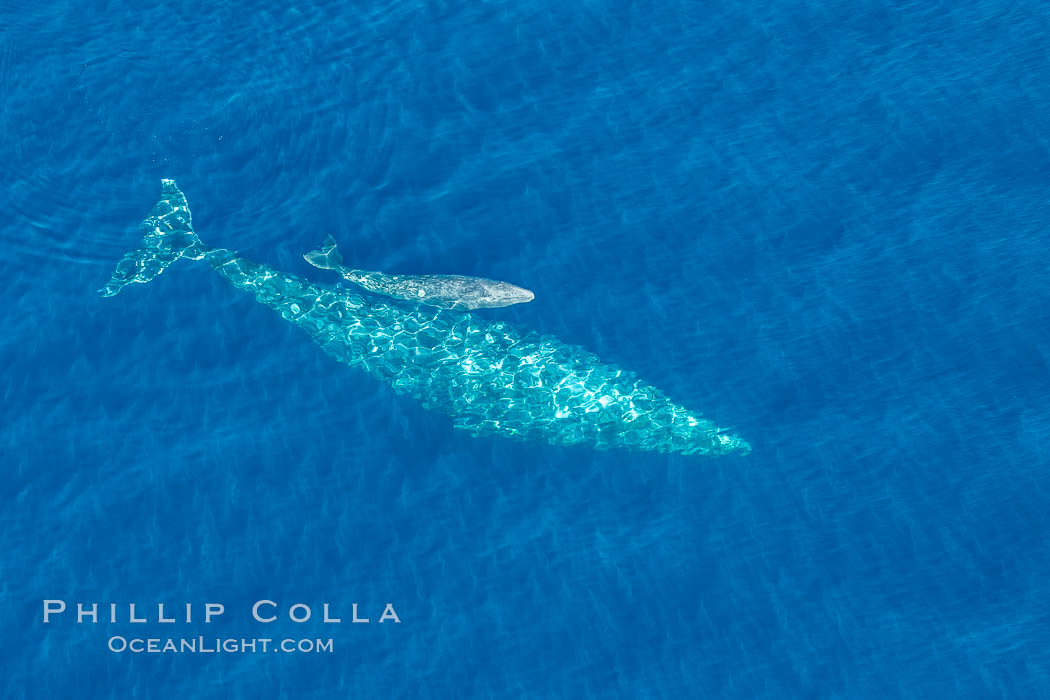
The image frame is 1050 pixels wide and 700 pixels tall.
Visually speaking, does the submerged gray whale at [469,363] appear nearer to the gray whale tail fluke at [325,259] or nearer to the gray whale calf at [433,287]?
the gray whale calf at [433,287]

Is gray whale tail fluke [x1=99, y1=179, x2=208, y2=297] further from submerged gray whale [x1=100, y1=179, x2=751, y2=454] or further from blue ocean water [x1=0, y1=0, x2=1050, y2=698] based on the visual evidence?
blue ocean water [x1=0, y1=0, x2=1050, y2=698]

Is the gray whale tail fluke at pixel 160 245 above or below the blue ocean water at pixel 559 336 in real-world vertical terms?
above

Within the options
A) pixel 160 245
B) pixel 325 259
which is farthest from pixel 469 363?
pixel 160 245

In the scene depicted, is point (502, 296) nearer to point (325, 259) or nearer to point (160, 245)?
point (325, 259)

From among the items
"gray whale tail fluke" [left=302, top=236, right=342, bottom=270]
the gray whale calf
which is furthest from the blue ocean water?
"gray whale tail fluke" [left=302, top=236, right=342, bottom=270]

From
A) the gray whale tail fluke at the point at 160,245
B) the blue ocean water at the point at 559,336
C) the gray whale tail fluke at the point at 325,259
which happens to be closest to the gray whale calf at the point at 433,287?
the gray whale tail fluke at the point at 325,259
